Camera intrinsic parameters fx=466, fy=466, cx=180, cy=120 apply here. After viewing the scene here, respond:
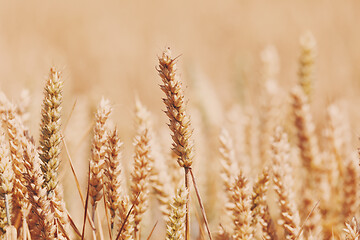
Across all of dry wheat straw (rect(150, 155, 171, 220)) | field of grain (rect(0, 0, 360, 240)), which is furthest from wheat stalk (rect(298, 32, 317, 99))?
dry wheat straw (rect(150, 155, 171, 220))

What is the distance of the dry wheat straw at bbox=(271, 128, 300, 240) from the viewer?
0.86 metres

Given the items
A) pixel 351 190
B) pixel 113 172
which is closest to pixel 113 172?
pixel 113 172

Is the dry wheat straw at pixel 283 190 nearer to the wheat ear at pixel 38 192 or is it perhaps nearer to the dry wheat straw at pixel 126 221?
the dry wheat straw at pixel 126 221

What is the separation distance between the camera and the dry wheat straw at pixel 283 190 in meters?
0.86

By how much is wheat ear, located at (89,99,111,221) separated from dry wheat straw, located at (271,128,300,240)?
34cm

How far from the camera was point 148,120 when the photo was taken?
3.36 ft

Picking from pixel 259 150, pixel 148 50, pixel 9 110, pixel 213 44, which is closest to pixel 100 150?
pixel 9 110

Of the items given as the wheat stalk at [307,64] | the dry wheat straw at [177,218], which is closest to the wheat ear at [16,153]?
the dry wheat straw at [177,218]

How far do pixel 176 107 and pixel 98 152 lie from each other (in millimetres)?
158

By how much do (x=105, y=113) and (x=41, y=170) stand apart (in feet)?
0.45

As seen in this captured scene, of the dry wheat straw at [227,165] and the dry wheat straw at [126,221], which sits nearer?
the dry wheat straw at [126,221]

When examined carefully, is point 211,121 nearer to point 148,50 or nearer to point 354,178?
point 354,178

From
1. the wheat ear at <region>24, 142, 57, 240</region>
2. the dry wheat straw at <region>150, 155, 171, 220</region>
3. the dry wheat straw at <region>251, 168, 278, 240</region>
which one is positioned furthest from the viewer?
the dry wheat straw at <region>150, 155, 171, 220</region>

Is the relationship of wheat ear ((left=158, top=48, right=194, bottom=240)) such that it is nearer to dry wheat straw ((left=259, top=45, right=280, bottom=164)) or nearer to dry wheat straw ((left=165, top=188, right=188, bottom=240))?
dry wheat straw ((left=165, top=188, right=188, bottom=240))
